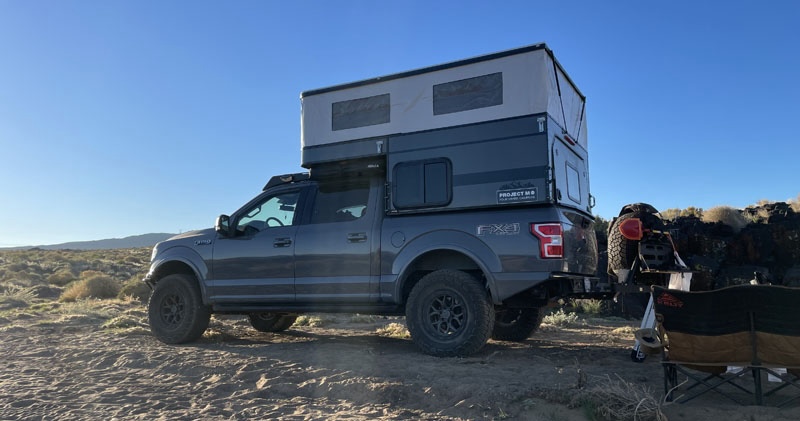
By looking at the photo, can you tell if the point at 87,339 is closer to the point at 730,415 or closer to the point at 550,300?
the point at 550,300

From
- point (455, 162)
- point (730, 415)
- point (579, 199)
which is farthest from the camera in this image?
point (579, 199)

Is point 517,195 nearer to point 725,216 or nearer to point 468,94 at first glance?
point 468,94

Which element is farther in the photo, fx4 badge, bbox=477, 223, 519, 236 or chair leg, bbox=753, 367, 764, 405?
fx4 badge, bbox=477, 223, 519, 236

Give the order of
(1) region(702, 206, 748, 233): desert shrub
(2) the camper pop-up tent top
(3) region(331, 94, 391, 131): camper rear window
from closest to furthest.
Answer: (2) the camper pop-up tent top → (3) region(331, 94, 391, 131): camper rear window → (1) region(702, 206, 748, 233): desert shrub

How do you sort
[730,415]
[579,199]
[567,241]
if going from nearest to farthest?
[730,415], [567,241], [579,199]

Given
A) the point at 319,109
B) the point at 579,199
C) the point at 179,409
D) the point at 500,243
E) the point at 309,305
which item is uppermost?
the point at 319,109

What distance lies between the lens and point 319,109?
7.49 meters

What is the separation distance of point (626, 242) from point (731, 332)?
242 cm

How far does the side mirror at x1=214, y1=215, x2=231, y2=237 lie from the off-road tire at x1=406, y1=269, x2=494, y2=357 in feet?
9.24

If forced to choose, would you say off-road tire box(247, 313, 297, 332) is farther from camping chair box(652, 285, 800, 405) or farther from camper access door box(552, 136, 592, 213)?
camping chair box(652, 285, 800, 405)

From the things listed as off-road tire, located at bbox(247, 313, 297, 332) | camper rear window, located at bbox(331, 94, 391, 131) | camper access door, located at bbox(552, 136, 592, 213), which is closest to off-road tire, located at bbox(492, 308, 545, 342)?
camper access door, located at bbox(552, 136, 592, 213)

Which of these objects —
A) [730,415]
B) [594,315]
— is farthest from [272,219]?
[594,315]

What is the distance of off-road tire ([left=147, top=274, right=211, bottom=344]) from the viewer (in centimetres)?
782

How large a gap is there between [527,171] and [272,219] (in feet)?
11.4
